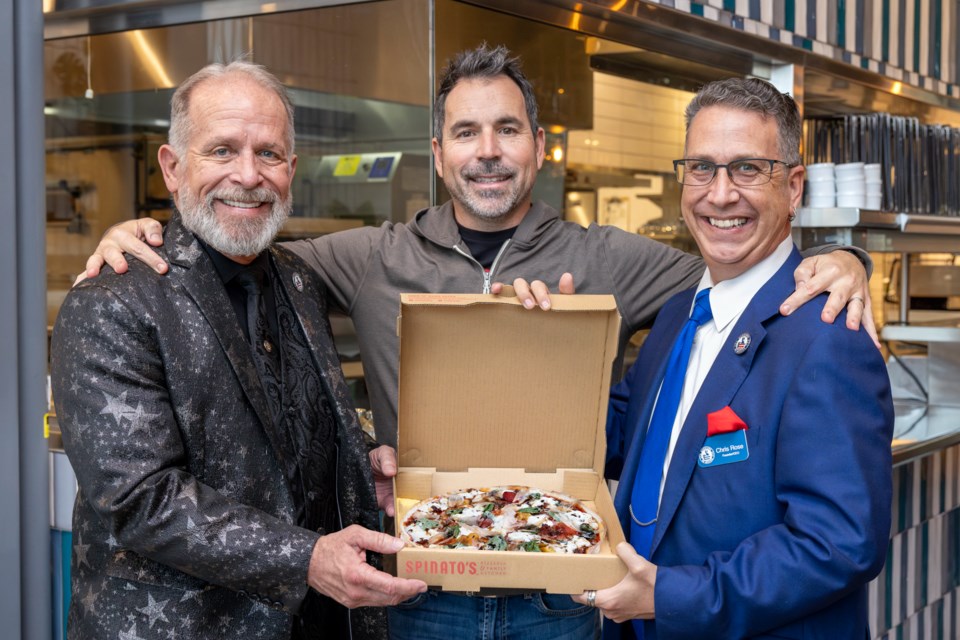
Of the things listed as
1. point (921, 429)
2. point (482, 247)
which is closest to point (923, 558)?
point (921, 429)

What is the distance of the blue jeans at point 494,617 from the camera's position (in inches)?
76.5

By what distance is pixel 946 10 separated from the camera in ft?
16.3

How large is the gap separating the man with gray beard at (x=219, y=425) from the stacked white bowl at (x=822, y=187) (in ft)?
8.61

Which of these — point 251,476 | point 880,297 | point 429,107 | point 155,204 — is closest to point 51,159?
point 155,204

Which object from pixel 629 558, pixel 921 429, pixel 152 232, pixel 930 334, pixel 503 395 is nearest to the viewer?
pixel 629 558

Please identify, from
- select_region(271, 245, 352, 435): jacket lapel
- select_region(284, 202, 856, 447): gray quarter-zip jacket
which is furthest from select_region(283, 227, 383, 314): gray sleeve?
select_region(271, 245, 352, 435): jacket lapel

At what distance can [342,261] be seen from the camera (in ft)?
7.63

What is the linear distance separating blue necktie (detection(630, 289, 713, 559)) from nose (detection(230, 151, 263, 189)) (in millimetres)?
874

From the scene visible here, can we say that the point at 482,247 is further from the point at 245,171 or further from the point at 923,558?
the point at 923,558

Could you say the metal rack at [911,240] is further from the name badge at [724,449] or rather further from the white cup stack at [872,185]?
the name badge at [724,449]

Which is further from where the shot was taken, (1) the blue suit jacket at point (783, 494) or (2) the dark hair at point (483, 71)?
(2) the dark hair at point (483, 71)

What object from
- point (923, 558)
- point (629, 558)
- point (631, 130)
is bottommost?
point (923, 558)

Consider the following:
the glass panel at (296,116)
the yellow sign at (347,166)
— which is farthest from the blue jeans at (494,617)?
the yellow sign at (347,166)

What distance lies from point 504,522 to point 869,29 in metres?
3.52
